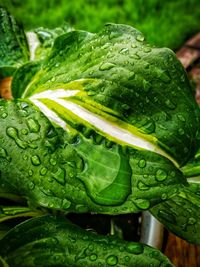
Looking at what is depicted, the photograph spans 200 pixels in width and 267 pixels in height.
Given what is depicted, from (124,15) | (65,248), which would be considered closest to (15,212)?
(65,248)

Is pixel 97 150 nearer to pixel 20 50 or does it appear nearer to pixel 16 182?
pixel 16 182

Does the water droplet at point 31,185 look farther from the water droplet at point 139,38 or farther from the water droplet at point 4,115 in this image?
the water droplet at point 139,38

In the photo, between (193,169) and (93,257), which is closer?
(93,257)

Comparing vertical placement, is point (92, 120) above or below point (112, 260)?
above

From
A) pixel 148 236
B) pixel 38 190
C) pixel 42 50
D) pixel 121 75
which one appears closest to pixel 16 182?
pixel 38 190

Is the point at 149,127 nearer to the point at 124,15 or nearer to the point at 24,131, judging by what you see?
the point at 24,131

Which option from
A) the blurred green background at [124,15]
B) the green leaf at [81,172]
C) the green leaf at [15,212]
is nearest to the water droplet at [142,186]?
the green leaf at [81,172]
